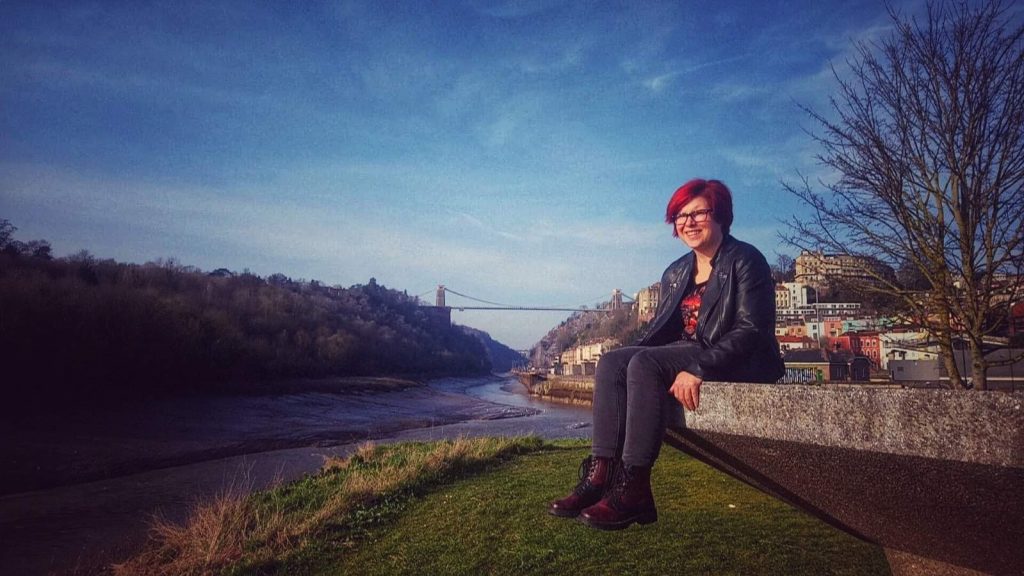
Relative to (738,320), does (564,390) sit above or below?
below

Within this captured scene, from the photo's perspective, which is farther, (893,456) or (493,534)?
(493,534)

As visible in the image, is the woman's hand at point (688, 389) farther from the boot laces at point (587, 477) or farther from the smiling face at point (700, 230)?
the smiling face at point (700, 230)

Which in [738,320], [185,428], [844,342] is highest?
[844,342]

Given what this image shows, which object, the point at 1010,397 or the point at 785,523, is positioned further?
the point at 785,523

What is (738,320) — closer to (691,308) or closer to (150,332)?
(691,308)

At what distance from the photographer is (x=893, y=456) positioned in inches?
61.5

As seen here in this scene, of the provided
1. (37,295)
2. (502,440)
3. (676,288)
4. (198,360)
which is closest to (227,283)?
(198,360)

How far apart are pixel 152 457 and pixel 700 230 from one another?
22065 millimetres

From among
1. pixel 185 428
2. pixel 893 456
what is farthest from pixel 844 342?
pixel 893 456

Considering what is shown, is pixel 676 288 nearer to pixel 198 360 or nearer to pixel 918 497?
pixel 918 497

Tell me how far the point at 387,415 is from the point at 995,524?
36304 mm

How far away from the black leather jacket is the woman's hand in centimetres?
12

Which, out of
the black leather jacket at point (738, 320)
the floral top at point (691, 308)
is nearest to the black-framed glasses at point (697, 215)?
the black leather jacket at point (738, 320)

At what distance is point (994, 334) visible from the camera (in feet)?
28.9
